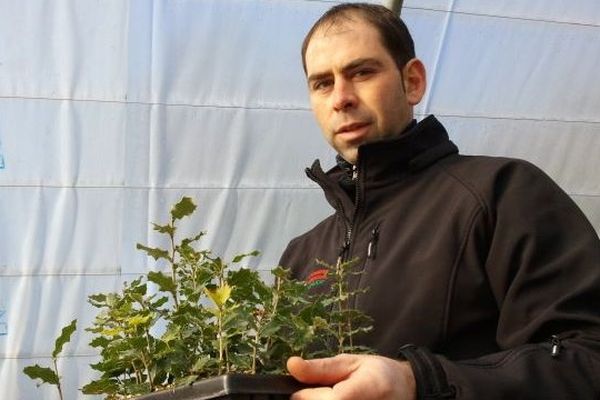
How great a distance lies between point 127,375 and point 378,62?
1.66ft

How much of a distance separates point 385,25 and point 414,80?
93mm

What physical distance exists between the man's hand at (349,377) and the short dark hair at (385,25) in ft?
1.76

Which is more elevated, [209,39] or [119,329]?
[209,39]

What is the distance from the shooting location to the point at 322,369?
702 mm

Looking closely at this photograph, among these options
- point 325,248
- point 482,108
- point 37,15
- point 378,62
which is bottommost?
point 325,248

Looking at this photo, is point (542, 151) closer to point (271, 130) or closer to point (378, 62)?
point (271, 130)

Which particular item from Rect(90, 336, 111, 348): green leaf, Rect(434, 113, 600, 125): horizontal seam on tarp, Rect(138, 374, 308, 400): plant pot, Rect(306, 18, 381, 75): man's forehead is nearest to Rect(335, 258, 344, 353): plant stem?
Rect(138, 374, 308, 400): plant pot

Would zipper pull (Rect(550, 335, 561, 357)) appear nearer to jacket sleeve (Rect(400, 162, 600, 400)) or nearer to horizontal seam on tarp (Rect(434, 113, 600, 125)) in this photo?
jacket sleeve (Rect(400, 162, 600, 400))

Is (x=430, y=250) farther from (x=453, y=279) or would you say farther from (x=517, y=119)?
(x=517, y=119)

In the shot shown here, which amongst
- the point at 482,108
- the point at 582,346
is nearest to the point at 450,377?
the point at 582,346

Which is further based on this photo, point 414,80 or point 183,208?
point 414,80

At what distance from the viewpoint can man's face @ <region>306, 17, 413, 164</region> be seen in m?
Answer: 1.10

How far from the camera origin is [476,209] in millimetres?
975

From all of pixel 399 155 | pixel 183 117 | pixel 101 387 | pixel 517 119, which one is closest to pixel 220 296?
pixel 101 387
